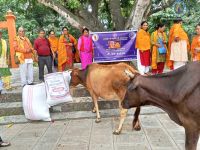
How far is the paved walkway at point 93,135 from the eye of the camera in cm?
561

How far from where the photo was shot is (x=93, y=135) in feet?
20.4

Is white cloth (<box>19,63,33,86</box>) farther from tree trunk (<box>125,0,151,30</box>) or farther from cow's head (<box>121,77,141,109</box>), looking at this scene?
cow's head (<box>121,77,141,109</box>)

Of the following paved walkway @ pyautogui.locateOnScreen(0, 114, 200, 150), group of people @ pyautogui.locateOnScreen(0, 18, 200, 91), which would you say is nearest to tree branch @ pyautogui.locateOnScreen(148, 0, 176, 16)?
group of people @ pyautogui.locateOnScreen(0, 18, 200, 91)

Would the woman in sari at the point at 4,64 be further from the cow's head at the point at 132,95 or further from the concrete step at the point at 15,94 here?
the cow's head at the point at 132,95

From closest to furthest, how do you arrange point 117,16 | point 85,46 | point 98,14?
point 85,46
point 117,16
point 98,14

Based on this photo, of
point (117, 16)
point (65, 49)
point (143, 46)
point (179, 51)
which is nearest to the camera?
point (179, 51)

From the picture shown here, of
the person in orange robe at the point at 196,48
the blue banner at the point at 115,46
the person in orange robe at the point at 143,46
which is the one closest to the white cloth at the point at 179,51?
the person in orange robe at the point at 196,48

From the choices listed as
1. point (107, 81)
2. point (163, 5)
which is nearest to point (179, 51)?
point (107, 81)

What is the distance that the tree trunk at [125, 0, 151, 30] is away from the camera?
32.6 feet

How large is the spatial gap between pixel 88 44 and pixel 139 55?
150 cm

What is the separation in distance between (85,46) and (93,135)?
3.59 metres

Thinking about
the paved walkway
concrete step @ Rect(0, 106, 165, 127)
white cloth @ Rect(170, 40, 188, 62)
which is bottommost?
the paved walkway

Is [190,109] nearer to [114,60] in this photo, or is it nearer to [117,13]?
[114,60]

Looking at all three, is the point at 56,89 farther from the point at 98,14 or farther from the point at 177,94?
the point at 98,14
